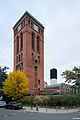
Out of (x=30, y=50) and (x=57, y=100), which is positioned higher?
(x=30, y=50)

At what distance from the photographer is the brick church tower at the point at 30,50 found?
1801 inches

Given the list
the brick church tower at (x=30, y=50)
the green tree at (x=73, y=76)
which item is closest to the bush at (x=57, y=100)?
the green tree at (x=73, y=76)

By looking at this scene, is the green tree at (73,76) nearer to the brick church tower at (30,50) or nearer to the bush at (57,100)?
the bush at (57,100)

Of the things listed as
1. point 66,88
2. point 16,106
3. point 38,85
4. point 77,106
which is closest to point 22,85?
point 16,106

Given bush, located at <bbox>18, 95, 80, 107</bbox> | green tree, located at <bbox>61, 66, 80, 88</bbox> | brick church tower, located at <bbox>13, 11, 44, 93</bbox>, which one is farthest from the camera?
brick church tower, located at <bbox>13, 11, 44, 93</bbox>

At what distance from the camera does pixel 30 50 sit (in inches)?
1854

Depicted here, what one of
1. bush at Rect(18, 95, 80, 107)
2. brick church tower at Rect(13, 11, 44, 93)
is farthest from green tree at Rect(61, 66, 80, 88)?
brick church tower at Rect(13, 11, 44, 93)

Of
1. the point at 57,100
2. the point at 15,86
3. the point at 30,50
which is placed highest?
the point at 30,50

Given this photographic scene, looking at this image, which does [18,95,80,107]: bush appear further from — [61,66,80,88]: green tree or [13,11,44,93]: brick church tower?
[13,11,44,93]: brick church tower

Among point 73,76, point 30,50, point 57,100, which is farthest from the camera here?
point 30,50

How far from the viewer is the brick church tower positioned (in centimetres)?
4575

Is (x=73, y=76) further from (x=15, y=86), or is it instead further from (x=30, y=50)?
(x=30, y=50)

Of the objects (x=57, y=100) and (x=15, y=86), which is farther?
(x=15, y=86)

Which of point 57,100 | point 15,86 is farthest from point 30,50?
point 57,100
